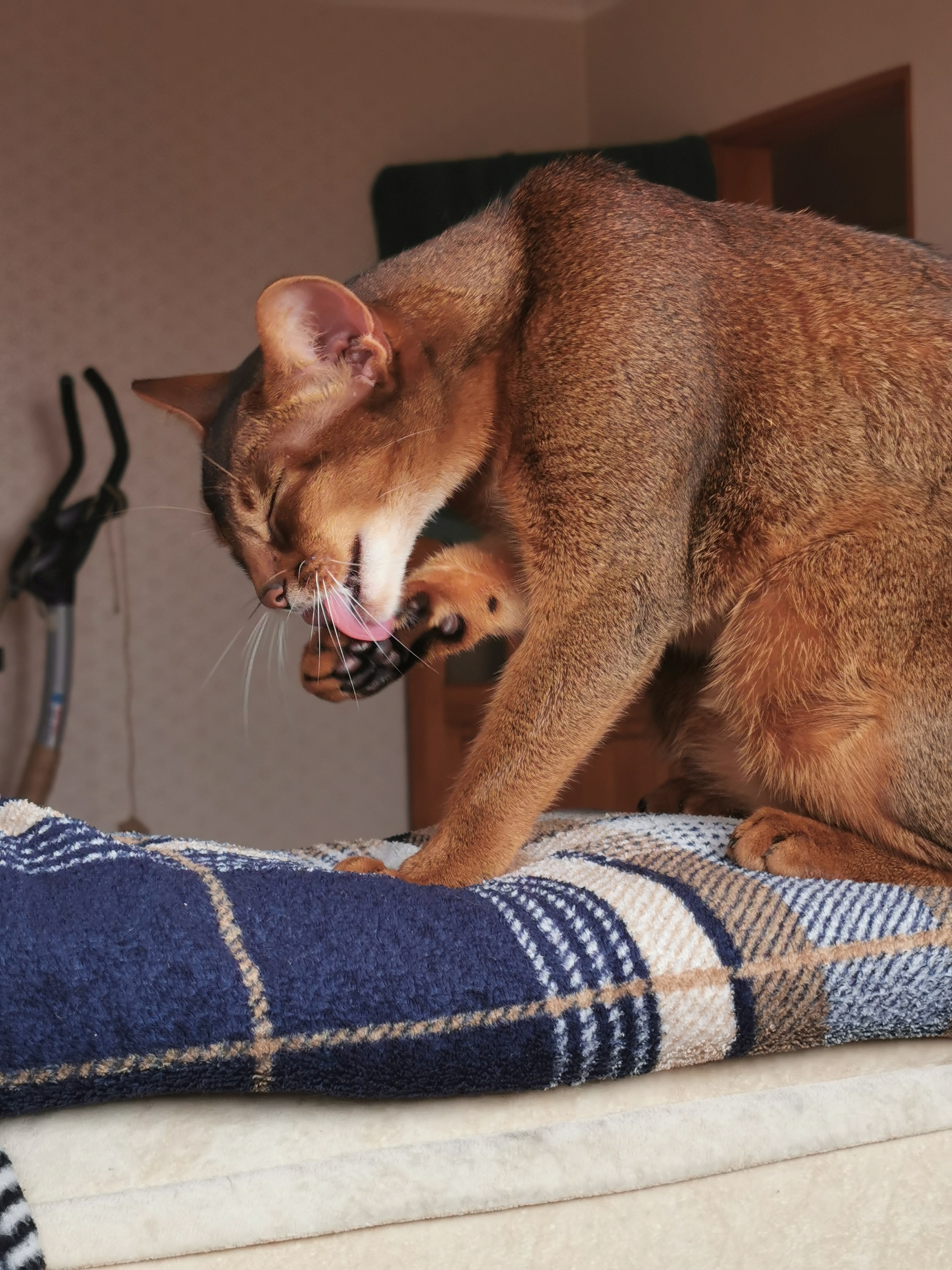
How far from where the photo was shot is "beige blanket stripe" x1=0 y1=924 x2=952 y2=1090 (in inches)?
29.3

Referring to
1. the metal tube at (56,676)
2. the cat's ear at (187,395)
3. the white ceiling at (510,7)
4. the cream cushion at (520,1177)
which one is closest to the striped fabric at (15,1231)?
the cream cushion at (520,1177)

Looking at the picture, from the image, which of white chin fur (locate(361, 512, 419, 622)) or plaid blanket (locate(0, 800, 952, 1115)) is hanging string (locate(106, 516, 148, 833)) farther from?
plaid blanket (locate(0, 800, 952, 1115))

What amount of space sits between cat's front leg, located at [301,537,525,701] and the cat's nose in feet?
0.14

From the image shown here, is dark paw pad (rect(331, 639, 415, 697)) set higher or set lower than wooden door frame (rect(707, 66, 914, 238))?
lower

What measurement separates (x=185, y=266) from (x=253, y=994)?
3.79 meters

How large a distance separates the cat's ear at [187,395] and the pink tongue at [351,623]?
0.30m

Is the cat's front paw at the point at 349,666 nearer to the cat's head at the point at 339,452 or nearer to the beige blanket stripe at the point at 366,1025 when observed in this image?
the cat's head at the point at 339,452

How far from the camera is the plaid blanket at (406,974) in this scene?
0.75m

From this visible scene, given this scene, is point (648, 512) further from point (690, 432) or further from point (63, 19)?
point (63, 19)

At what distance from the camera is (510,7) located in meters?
4.59

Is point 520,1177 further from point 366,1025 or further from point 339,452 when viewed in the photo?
point 339,452

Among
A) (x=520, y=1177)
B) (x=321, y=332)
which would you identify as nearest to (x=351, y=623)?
(x=321, y=332)

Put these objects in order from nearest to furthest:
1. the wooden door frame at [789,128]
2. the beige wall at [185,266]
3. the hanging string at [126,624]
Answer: the wooden door frame at [789,128] < the beige wall at [185,266] < the hanging string at [126,624]

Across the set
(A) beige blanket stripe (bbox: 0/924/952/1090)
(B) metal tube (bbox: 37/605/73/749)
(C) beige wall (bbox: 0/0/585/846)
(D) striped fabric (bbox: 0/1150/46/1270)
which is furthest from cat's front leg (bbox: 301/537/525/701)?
(C) beige wall (bbox: 0/0/585/846)
